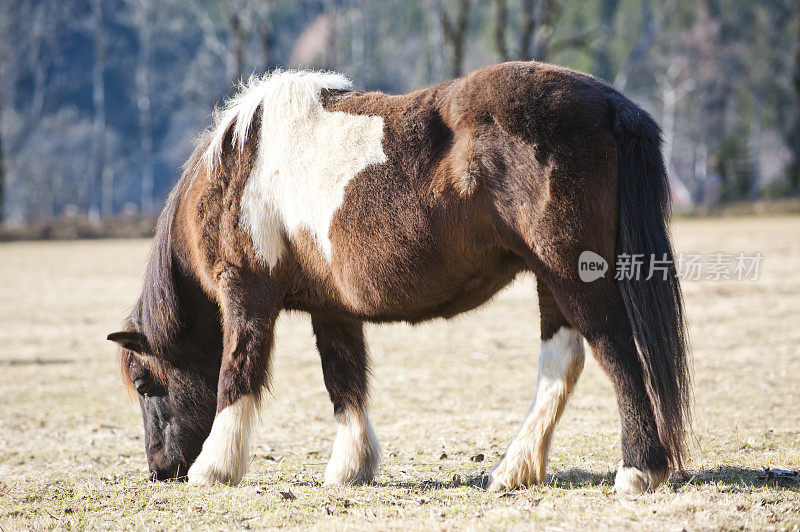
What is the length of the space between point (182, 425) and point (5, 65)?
1537 inches

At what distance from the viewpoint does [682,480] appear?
3822 millimetres

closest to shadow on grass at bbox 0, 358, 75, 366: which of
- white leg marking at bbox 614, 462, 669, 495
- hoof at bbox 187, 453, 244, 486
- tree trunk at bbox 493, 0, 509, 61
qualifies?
hoof at bbox 187, 453, 244, 486

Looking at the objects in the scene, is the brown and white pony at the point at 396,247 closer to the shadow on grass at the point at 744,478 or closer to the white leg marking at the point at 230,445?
the white leg marking at the point at 230,445

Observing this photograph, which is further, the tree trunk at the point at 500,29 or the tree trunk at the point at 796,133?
the tree trunk at the point at 796,133

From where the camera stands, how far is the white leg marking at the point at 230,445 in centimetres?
423

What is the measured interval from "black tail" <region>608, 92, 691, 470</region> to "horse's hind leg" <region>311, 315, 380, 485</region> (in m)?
1.73

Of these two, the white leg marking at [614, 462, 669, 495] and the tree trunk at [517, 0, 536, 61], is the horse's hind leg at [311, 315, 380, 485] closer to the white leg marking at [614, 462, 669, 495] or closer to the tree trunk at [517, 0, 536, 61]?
the white leg marking at [614, 462, 669, 495]

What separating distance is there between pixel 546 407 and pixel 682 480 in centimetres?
76

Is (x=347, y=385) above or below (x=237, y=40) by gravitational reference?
below

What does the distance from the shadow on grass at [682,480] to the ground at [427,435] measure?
2 cm

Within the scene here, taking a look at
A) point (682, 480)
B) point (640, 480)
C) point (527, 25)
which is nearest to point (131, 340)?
point (640, 480)

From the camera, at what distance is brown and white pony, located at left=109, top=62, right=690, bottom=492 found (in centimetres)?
362

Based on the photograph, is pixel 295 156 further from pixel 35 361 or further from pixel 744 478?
pixel 35 361

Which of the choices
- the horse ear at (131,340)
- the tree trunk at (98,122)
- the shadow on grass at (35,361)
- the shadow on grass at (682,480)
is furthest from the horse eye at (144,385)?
the tree trunk at (98,122)
